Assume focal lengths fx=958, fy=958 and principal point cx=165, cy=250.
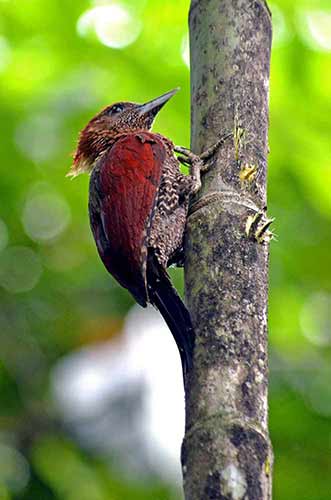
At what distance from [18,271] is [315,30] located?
196cm

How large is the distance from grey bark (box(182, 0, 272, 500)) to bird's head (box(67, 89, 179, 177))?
1.47 m

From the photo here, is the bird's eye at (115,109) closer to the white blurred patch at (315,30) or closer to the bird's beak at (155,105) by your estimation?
the bird's beak at (155,105)

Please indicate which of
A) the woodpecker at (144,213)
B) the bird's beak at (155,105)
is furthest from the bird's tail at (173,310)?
the bird's beak at (155,105)

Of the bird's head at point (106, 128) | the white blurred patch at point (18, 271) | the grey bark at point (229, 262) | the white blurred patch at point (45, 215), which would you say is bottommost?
the grey bark at point (229, 262)

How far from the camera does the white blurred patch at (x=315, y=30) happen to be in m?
4.67

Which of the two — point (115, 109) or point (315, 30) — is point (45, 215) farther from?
point (315, 30)

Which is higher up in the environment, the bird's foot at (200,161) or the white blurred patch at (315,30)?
the white blurred patch at (315,30)

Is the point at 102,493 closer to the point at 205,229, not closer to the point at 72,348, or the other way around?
the point at 72,348

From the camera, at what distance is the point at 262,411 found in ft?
7.51

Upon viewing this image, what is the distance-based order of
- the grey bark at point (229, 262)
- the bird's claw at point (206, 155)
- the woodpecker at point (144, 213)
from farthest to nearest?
the woodpecker at point (144, 213)
the bird's claw at point (206, 155)
the grey bark at point (229, 262)

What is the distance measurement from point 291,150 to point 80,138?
1.06 metres

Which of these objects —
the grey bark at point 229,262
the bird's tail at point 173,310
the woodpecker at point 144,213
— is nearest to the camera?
the grey bark at point 229,262

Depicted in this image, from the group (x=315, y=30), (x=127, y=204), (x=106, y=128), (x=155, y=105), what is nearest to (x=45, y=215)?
(x=106, y=128)

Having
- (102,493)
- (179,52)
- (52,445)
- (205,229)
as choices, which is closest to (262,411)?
(205,229)
